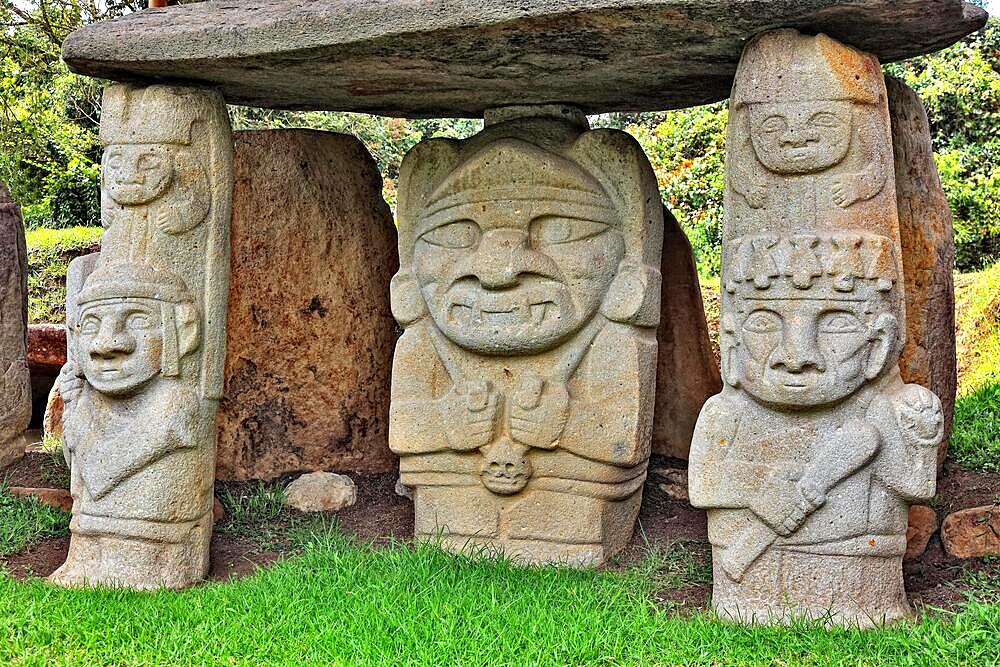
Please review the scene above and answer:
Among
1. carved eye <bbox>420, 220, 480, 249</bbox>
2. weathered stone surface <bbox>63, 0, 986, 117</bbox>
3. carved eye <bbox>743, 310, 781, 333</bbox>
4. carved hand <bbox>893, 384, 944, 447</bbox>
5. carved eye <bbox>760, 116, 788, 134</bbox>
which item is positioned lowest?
carved hand <bbox>893, 384, 944, 447</bbox>

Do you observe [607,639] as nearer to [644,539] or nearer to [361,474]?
[644,539]

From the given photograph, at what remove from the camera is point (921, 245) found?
15.2 ft

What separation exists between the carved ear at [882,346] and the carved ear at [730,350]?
435mm

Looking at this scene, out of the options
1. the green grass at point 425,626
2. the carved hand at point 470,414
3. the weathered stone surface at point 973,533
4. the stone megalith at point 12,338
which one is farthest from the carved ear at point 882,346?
the stone megalith at point 12,338

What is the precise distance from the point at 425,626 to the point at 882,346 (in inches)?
72.0

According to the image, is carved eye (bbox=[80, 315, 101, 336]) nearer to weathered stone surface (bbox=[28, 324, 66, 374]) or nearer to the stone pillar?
the stone pillar

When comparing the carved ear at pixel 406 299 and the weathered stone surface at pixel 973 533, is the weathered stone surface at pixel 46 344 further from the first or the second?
the weathered stone surface at pixel 973 533

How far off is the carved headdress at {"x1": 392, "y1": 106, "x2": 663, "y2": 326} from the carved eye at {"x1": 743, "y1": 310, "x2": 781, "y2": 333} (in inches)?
33.6

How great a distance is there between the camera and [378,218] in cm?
584

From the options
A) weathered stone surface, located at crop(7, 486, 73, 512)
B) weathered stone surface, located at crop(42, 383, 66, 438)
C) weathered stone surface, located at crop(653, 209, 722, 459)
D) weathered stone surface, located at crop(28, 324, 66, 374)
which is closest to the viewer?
weathered stone surface, located at crop(7, 486, 73, 512)

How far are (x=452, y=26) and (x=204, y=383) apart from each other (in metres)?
1.78

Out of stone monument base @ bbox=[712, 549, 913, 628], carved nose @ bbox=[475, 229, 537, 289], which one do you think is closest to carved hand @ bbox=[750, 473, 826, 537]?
stone monument base @ bbox=[712, 549, 913, 628]

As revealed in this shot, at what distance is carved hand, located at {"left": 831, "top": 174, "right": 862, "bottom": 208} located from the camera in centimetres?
375

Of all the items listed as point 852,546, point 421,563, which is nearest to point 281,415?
point 421,563
